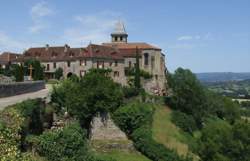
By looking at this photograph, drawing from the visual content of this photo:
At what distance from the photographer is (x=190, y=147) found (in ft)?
184

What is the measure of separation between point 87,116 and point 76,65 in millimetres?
31747

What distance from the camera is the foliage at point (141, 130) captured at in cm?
5034

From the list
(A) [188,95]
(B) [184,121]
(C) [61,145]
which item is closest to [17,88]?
(C) [61,145]

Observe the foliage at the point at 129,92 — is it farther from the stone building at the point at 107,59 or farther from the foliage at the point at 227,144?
the foliage at the point at 227,144

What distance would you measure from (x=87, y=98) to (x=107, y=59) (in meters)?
31.0

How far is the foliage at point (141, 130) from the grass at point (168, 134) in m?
2.41

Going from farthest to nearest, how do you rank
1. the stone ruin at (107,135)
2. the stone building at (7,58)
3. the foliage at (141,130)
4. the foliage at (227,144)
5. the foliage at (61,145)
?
the stone building at (7,58)
the foliage at (141,130)
the stone ruin at (107,135)
the foliage at (227,144)
the foliage at (61,145)

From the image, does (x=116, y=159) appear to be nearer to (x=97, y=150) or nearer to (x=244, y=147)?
(x=97, y=150)

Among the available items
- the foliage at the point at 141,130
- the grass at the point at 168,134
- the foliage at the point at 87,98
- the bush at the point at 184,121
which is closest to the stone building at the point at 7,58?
the grass at the point at 168,134

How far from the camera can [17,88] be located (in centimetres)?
5203

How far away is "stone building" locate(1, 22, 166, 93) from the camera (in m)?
79.4

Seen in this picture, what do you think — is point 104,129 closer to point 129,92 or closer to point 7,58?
point 129,92

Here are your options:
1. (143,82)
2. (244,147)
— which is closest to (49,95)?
(244,147)

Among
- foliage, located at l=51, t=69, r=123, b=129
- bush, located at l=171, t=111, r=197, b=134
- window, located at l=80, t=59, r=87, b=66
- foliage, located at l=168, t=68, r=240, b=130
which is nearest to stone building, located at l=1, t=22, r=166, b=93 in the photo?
window, located at l=80, t=59, r=87, b=66
